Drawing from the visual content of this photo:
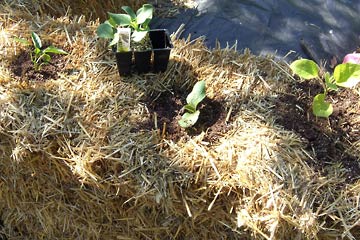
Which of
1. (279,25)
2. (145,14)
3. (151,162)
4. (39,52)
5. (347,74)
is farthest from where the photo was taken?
(279,25)

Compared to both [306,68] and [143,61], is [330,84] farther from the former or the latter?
[143,61]

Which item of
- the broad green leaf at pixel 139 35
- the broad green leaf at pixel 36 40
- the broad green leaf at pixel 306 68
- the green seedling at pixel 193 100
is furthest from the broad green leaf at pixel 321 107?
the broad green leaf at pixel 36 40

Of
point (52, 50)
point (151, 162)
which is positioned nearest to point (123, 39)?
point (52, 50)

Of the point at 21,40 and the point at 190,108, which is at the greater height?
the point at 21,40

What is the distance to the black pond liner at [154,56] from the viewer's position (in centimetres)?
201

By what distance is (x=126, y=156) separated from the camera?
1.82 m

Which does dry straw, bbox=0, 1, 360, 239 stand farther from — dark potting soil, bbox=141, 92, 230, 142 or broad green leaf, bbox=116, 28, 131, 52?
broad green leaf, bbox=116, 28, 131, 52

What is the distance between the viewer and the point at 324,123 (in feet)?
6.46

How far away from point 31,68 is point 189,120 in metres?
0.86

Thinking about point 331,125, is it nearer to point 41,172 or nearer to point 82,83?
point 82,83

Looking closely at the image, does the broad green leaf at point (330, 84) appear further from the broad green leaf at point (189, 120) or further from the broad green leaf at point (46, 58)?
the broad green leaf at point (46, 58)

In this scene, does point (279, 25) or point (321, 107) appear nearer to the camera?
point (321, 107)

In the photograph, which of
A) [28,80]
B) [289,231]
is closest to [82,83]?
[28,80]

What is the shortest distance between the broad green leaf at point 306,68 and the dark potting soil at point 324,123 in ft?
0.47
